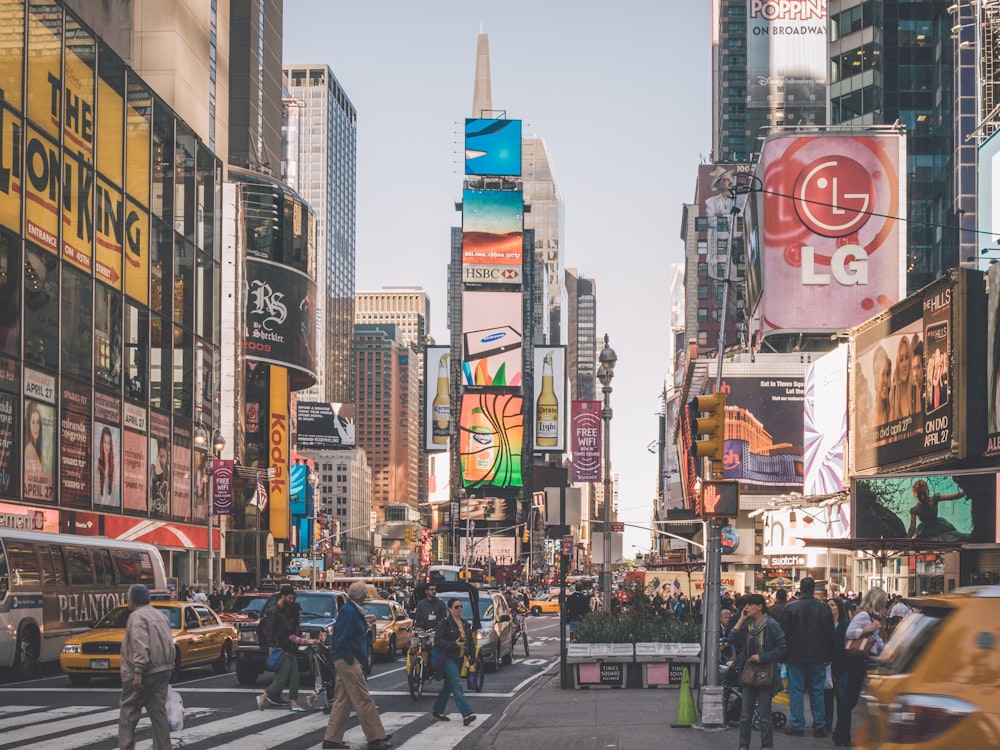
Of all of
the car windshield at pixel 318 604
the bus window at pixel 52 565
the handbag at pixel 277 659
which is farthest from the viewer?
the bus window at pixel 52 565

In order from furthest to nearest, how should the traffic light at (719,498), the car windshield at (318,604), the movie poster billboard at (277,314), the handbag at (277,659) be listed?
the movie poster billboard at (277,314) → the car windshield at (318,604) → the handbag at (277,659) → the traffic light at (719,498)

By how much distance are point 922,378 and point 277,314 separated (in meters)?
69.8

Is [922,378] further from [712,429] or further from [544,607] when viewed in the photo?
[712,429]

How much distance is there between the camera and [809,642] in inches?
637

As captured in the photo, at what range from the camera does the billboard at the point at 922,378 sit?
4803 centimetres

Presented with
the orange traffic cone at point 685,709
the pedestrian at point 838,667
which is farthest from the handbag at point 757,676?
the orange traffic cone at point 685,709

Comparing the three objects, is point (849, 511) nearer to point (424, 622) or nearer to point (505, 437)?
point (424, 622)

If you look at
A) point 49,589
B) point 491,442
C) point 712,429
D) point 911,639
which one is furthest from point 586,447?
point 491,442

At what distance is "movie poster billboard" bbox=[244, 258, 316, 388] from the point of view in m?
111

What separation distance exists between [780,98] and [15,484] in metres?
96.9

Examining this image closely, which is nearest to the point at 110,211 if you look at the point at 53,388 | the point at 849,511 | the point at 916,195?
the point at 53,388

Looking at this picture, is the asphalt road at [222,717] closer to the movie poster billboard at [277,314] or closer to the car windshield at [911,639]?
the car windshield at [911,639]

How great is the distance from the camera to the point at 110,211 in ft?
186

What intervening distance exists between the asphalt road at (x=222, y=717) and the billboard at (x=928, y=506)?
80.7 ft
